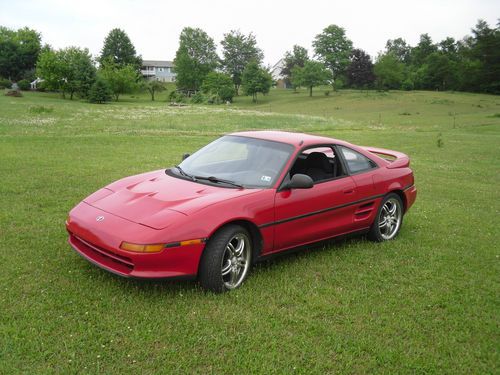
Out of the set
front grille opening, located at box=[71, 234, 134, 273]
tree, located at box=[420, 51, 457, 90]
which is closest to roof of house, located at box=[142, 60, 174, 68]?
tree, located at box=[420, 51, 457, 90]

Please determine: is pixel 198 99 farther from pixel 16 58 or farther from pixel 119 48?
pixel 119 48

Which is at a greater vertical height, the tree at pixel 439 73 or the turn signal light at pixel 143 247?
the tree at pixel 439 73

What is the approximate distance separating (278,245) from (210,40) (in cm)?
11065

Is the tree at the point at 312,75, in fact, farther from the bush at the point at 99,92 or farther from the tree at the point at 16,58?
the tree at the point at 16,58

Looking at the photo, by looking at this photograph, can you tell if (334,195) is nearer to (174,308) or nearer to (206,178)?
(206,178)

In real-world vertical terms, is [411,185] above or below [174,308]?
above

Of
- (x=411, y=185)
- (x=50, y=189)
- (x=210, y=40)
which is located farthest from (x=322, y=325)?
(x=210, y=40)

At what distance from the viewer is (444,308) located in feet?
14.8

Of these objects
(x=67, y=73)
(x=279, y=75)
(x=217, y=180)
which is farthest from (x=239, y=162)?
(x=279, y=75)

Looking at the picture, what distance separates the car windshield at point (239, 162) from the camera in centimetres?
510

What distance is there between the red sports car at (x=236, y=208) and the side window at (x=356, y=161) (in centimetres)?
2

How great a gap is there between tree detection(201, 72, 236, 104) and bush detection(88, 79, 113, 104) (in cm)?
2249

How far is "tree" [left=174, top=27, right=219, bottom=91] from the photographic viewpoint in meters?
93.1

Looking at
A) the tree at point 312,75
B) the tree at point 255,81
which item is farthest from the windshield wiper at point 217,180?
the tree at point 312,75
